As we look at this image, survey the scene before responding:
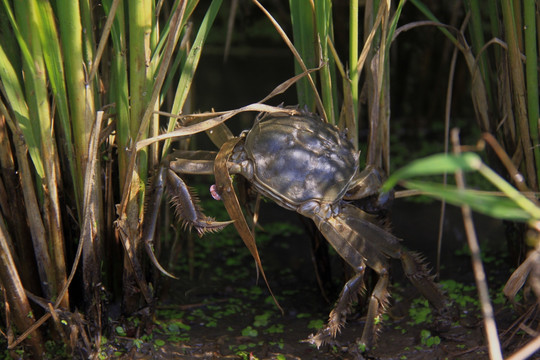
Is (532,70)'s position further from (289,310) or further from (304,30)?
(289,310)

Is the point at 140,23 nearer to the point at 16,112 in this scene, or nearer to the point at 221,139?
the point at 16,112

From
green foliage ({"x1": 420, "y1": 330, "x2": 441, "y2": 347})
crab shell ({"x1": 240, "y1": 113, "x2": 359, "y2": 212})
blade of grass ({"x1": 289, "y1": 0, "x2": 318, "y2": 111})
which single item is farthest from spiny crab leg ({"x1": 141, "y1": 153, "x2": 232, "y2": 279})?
green foliage ({"x1": 420, "y1": 330, "x2": 441, "y2": 347})

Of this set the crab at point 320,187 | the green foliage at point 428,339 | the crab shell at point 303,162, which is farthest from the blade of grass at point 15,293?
the green foliage at point 428,339

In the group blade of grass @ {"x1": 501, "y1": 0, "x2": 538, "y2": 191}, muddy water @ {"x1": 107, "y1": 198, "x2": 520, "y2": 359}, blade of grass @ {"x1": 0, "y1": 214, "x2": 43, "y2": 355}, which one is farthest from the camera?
muddy water @ {"x1": 107, "y1": 198, "x2": 520, "y2": 359}

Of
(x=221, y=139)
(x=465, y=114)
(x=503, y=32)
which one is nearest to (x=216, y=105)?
(x=465, y=114)

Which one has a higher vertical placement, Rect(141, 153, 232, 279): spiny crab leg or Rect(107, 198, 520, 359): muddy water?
Result: Rect(141, 153, 232, 279): spiny crab leg

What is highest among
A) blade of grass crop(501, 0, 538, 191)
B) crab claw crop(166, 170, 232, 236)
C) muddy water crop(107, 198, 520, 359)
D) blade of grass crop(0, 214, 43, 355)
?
blade of grass crop(501, 0, 538, 191)

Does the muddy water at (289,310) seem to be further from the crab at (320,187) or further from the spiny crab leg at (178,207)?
the spiny crab leg at (178,207)

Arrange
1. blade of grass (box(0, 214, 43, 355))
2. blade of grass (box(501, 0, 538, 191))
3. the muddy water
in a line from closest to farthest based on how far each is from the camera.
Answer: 1. blade of grass (box(0, 214, 43, 355))
2. blade of grass (box(501, 0, 538, 191))
3. the muddy water

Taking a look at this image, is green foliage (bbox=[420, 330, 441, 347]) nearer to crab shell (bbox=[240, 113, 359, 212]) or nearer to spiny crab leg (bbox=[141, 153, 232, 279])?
crab shell (bbox=[240, 113, 359, 212])
